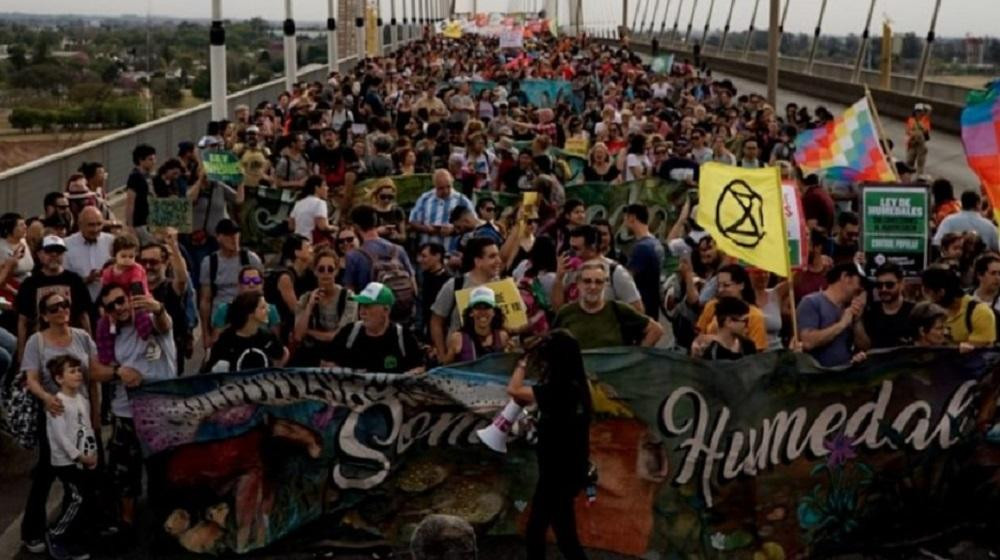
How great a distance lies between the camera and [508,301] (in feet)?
33.5

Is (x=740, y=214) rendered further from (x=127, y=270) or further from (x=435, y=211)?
(x=435, y=211)

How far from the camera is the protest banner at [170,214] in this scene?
12.1 m

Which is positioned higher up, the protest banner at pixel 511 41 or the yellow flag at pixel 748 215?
the yellow flag at pixel 748 215

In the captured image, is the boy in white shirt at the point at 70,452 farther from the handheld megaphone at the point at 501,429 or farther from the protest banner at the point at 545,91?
the protest banner at the point at 545,91

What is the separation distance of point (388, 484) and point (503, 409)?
0.72 meters

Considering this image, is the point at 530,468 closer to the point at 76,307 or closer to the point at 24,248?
the point at 76,307

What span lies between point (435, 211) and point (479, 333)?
4730mm

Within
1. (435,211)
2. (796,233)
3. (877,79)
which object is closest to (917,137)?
(435,211)

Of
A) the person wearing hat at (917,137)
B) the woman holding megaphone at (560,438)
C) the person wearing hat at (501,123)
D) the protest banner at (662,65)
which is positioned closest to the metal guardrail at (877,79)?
the person wearing hat at (917,137)

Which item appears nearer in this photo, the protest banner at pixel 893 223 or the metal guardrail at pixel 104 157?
the protest banner at pixel 893 223

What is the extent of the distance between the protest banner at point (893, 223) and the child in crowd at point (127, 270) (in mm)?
5024

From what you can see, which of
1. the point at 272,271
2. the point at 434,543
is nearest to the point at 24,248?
the point at 272,271

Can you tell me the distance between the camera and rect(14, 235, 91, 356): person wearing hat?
397 inches

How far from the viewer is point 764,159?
2211 centimetres
